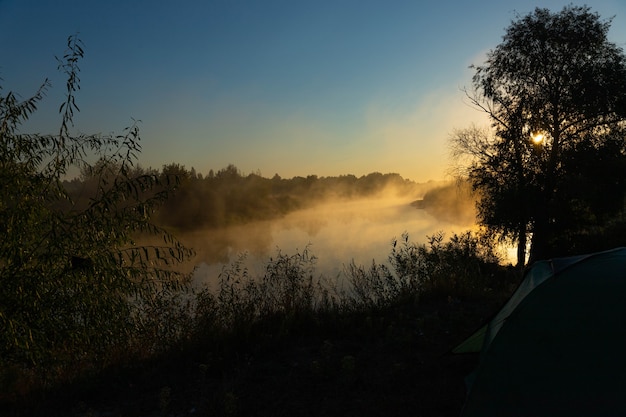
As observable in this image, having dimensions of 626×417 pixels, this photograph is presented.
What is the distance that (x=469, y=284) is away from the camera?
973cm

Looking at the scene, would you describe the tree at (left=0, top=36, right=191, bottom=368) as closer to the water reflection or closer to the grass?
the grass

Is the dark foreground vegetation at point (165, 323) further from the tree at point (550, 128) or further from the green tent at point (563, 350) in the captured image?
the tree at point (550, 128)

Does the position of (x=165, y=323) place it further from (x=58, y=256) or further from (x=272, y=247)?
(x=272, y=247)

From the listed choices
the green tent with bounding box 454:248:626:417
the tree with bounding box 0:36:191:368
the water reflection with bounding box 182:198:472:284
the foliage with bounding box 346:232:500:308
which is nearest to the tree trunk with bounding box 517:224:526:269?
the foliage with bounding box 346:232:500:308

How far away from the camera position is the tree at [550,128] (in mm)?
15516

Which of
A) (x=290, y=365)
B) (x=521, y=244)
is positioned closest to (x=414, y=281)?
(x=290, y=365)

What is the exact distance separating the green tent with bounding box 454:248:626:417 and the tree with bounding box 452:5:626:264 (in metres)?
13.8

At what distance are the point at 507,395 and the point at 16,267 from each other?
5492 millimetres

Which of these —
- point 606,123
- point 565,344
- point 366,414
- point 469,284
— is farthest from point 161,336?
point 606,123

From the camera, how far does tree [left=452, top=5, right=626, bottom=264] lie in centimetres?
1552

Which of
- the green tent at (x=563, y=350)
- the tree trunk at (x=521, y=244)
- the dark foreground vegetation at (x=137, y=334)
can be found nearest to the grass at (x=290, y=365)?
the dark foreground vegetation at (x=137, y=334)

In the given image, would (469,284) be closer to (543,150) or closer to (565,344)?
(565,344)

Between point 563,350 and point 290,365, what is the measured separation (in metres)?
3.78

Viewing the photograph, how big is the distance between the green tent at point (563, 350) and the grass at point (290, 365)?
96cm
